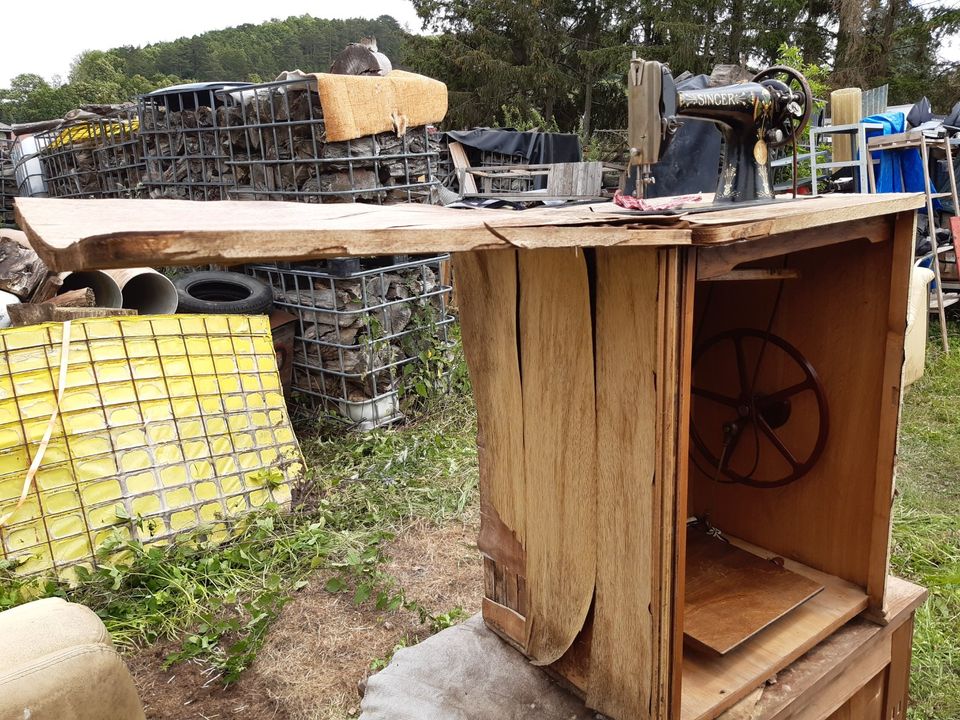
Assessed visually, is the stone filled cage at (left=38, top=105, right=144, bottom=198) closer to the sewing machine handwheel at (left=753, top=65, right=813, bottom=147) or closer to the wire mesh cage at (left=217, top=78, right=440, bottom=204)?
the wire mesh cage at (left=217, top=78, right=440, bottom=204)

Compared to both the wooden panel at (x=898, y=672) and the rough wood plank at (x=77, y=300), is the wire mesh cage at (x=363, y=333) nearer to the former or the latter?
the rough wood plank at (x=77, y=300)

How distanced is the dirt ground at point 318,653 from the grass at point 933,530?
152cm

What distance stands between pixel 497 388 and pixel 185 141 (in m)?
4.12

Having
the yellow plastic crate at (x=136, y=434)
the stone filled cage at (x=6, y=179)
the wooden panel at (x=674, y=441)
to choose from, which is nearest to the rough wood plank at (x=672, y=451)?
the wooden panel at (x=674, y=441)

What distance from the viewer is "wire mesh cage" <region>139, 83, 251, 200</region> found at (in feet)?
15.0

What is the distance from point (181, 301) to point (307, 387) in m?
0.89

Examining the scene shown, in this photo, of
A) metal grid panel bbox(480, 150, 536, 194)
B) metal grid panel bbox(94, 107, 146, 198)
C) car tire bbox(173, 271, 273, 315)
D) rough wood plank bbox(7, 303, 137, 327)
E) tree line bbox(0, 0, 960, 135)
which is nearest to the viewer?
rough wood plank bbox(7, 303, 137, 327)

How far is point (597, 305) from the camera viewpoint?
1262 millimetres

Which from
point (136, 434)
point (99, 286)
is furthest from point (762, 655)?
point (99, 286)

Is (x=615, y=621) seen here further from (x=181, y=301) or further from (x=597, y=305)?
(x=181, y=301)

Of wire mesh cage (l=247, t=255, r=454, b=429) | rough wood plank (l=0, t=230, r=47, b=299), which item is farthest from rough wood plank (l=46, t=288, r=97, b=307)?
wire mesh cage (l=247, t=255, r=454, b=429)

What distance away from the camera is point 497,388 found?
151 centimetres

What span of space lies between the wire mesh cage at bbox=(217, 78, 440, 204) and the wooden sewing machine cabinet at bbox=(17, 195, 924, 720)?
273 cm

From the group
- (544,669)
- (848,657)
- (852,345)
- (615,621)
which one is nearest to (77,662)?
(544,669)
